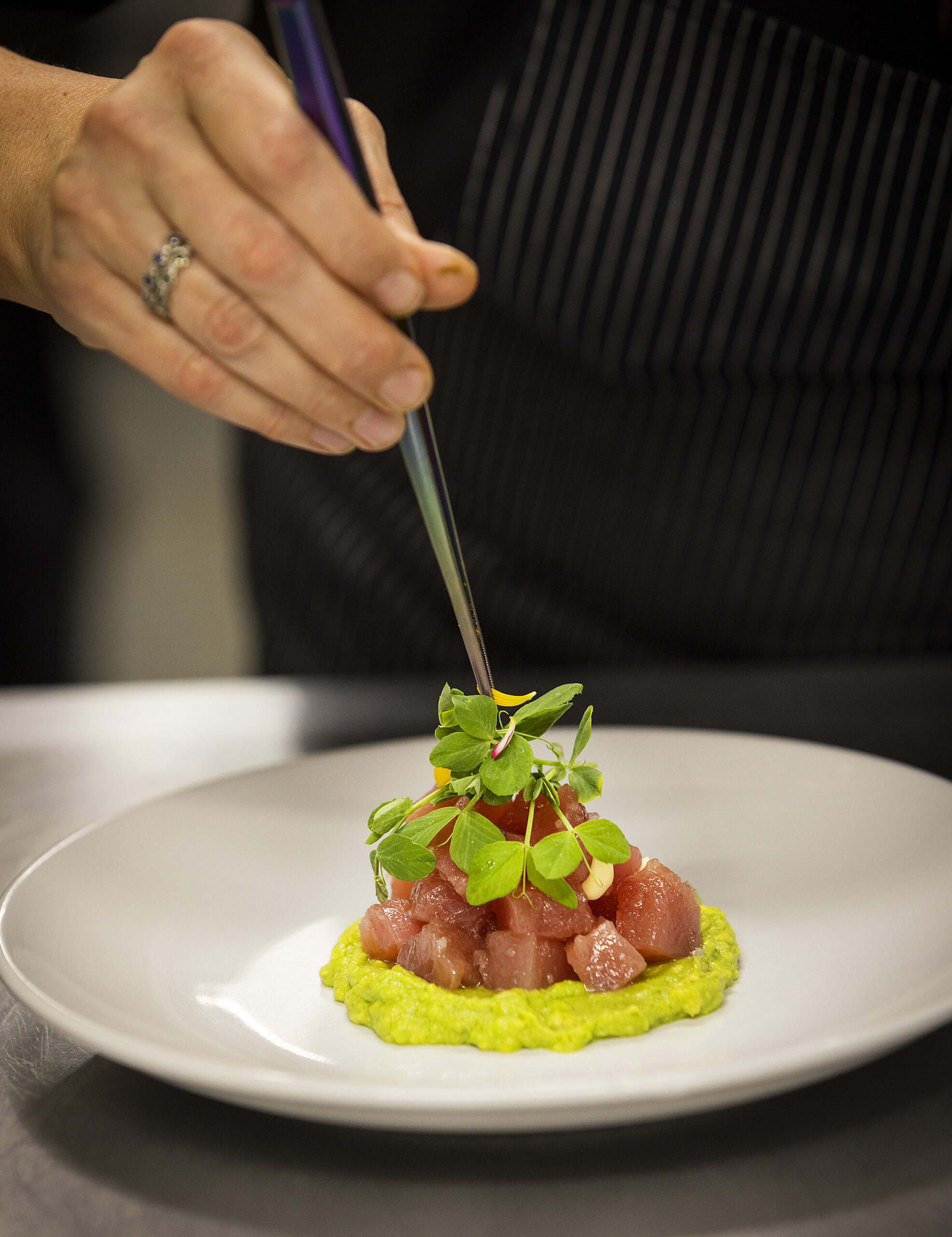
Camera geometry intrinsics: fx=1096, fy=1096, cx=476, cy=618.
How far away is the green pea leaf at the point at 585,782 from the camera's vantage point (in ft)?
3.04

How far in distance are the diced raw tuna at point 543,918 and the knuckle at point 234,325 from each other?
1.56 ft

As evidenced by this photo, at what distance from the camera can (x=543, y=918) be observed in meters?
0.88

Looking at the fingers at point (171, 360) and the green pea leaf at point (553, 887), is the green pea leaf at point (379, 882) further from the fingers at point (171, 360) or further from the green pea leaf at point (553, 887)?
the fingers at point (171, 360)

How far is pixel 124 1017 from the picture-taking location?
27.9 inches

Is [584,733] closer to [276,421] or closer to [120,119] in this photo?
[276,421]

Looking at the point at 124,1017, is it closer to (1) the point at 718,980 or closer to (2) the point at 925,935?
(1) the point at 718,980

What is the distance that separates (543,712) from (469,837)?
14 centimetres

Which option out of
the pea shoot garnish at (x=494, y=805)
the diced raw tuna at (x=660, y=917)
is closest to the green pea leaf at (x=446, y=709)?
the pea shoot garnish at (x=494, y=805)

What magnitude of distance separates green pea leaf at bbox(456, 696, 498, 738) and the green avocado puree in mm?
202

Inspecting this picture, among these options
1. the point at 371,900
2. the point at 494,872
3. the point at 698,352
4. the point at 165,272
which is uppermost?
the point at 165,272

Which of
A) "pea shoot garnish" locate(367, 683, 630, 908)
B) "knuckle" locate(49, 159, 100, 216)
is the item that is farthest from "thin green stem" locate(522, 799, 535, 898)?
"knuckle" locate(49, 159, 100, 216)

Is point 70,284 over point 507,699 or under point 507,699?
over

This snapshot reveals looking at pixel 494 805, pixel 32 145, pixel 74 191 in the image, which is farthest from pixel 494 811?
pixel 32 145

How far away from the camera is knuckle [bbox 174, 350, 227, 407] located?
81cm
